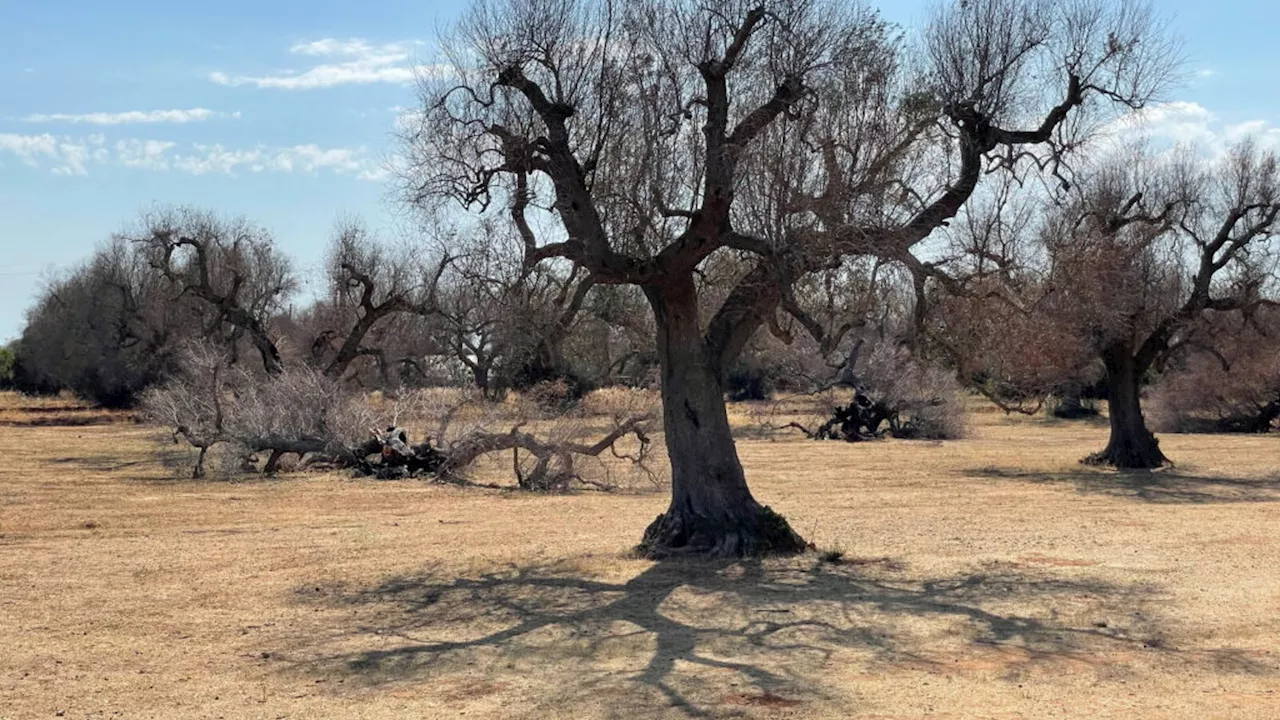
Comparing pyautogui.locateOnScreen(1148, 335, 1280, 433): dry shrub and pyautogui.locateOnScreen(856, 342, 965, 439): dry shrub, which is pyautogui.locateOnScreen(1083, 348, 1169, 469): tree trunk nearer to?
pyautogui.locateOnScreen(856, 342, 965, 439): dry shrub

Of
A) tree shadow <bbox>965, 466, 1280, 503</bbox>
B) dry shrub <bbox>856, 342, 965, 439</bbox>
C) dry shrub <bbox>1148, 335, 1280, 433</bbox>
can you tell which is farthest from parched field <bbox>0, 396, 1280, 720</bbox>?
dry shrub <bbox>1148, 335, 1280, 433</bbox>

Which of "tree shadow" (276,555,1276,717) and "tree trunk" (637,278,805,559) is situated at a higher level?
"tree trunk" (637,278,805,559)

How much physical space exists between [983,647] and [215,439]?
19.7 metres

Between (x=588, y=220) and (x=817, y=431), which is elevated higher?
(x=588, y=220)

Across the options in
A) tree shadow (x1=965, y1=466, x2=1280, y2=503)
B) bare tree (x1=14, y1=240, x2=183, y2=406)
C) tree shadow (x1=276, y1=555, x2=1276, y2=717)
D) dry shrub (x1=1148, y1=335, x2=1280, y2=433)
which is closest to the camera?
tree shadow (x1=276, y1=555, x2=1276, y2=717)

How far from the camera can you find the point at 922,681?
8539 mm

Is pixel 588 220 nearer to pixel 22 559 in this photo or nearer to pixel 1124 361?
pixel 22 559

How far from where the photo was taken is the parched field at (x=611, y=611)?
26.8ft

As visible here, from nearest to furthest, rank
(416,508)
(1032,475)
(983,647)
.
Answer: (983,647)
(416,508)
(1032,475)

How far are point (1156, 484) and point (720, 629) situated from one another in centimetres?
1851

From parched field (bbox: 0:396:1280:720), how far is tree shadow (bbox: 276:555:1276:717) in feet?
0.13

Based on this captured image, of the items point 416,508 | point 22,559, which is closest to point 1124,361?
point 416,508

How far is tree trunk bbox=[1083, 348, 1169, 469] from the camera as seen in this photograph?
30.0 meters

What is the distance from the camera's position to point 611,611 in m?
11.1
